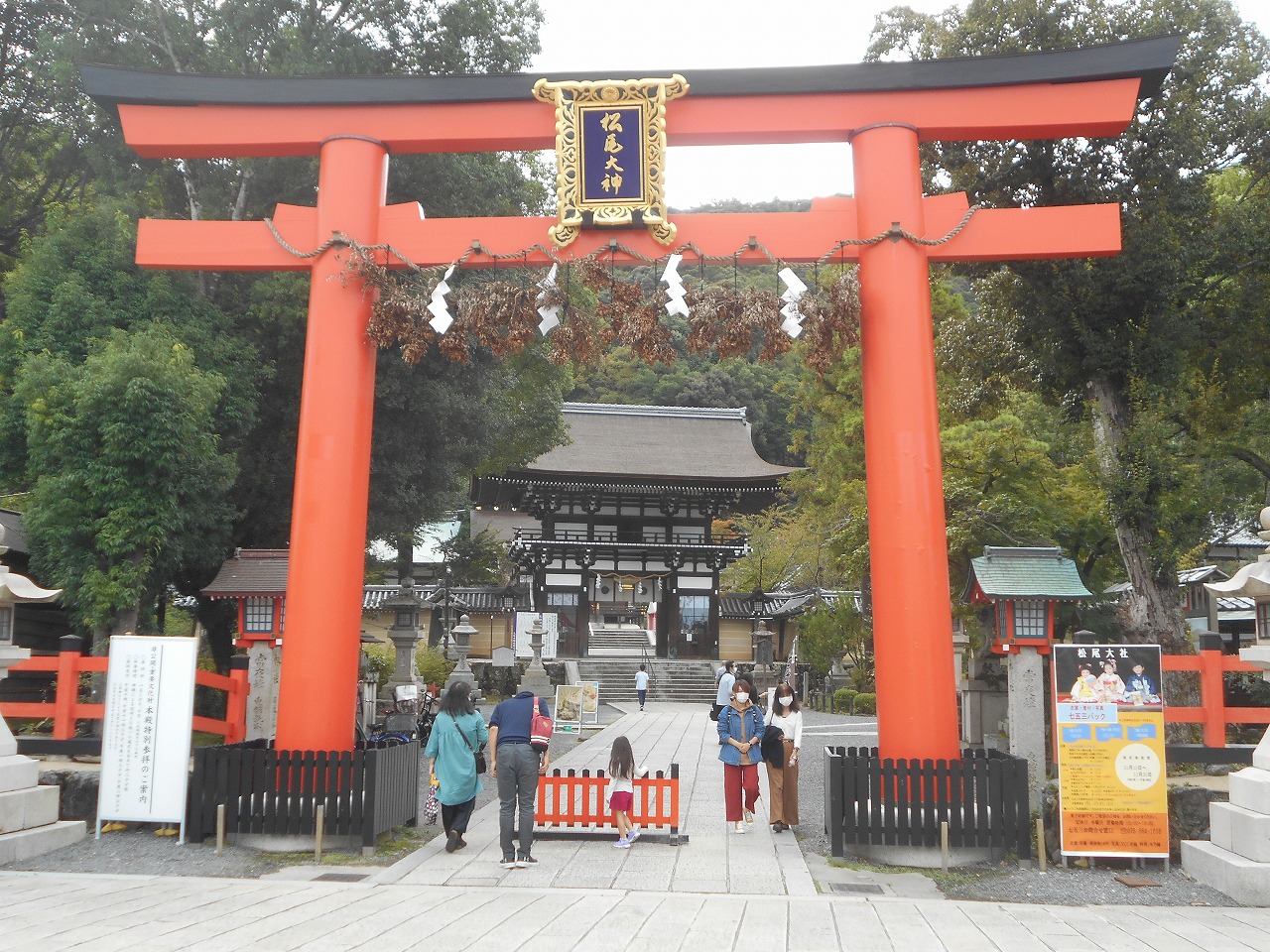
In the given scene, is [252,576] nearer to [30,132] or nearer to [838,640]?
[30,132]

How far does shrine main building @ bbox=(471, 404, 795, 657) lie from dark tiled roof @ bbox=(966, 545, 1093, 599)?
20.9 meters

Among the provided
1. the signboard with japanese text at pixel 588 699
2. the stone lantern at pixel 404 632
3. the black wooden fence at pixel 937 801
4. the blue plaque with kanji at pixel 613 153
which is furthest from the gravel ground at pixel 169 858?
the signboard with japanese text at pixel 588 699

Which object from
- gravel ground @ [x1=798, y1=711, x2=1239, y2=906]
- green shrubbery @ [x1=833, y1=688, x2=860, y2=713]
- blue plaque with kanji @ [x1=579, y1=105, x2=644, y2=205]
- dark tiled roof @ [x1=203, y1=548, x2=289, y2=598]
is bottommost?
gravel ground @ [x1=798, y1=711, x2=1239, y2=906]

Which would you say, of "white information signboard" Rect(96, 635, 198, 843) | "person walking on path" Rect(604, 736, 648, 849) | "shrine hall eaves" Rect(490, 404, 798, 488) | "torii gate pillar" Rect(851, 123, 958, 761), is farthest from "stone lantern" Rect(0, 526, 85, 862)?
"shrine hall eaves" Rect(490, 404, 798, 488)

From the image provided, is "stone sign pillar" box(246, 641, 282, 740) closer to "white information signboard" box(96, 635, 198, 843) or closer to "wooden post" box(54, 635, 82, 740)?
"wooden post" box(54, 635, 82, 740)

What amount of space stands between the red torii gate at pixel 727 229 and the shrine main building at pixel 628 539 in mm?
22539

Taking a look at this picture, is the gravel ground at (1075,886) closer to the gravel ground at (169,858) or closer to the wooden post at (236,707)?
the gravel ground at (169,858)

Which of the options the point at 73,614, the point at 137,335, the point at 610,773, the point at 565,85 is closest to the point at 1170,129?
the point at 565,85

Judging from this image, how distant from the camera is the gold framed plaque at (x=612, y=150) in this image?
8.39 m

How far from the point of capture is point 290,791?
780cm

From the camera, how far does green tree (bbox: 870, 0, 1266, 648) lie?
1169 centimetres

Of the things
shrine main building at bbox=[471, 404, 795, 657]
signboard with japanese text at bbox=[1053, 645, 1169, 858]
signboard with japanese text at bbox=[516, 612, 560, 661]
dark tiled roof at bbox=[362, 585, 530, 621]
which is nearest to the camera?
signboard with japanese text at bbox=[1053, 645, 1169, 858]

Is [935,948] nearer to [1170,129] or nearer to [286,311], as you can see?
[1170,129]

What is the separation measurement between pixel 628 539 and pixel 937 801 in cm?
2640
